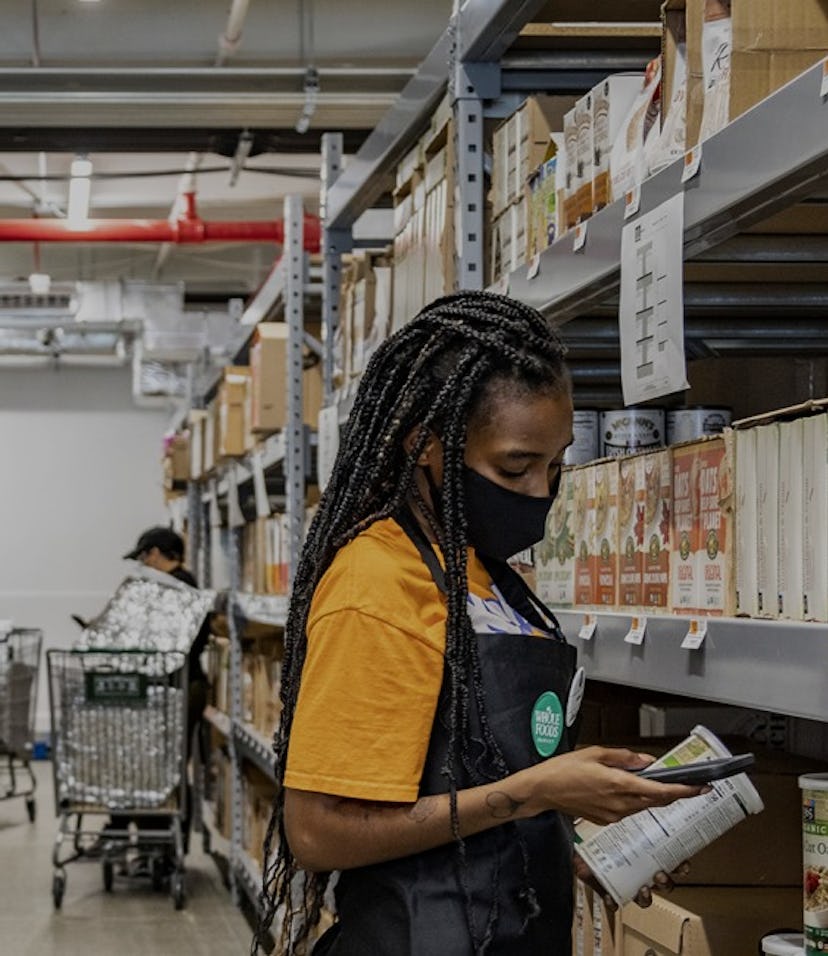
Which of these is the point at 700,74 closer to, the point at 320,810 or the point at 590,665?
the point at 590,665

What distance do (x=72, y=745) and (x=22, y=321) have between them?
19.8ft

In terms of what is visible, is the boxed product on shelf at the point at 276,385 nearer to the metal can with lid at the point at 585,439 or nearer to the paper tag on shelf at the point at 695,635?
the metal can with lid at the point at 585,439

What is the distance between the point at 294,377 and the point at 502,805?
3.50 meters

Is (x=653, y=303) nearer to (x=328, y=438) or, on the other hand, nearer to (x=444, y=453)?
(x=444, y=453)

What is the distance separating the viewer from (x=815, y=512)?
162cm

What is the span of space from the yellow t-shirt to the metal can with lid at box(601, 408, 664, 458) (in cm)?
74

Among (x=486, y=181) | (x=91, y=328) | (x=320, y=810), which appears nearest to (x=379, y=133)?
(x=486, y=181)

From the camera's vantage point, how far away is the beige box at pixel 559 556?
2.40 metres

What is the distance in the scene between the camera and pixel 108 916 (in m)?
6.34

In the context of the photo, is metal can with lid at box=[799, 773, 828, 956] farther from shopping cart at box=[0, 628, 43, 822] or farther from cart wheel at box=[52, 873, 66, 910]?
shopping cart at box=[0, 628, 43, 822]

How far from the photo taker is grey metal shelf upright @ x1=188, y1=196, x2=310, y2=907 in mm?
4898

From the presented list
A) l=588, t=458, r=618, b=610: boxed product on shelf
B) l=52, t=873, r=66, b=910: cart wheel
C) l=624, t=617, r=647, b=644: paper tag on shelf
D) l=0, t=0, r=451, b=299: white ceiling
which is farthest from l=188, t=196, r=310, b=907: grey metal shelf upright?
l=624, t=617, r=647, b=644: paper tag on shelf

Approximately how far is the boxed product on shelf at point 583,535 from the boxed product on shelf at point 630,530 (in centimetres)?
12

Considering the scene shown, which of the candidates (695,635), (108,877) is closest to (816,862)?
(695,635)
